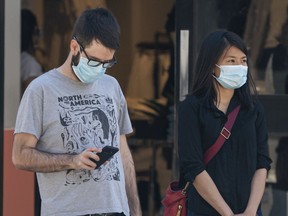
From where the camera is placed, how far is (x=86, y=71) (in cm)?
375

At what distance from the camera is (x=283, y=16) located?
587 centimetres

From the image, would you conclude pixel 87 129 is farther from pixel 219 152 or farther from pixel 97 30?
pixel 219 152

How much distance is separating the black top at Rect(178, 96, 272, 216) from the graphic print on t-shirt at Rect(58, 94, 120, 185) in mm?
406

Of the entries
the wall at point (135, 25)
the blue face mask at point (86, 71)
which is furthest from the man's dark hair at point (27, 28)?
the blue face mask at point (86, 71)

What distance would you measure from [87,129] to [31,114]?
26 centimetres

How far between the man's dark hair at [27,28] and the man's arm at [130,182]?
104 inches

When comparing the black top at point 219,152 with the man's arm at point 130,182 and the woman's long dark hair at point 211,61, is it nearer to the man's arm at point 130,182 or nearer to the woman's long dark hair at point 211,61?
the woman's long dark hair at point 211,61

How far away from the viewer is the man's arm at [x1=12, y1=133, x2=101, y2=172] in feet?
Result: 11.8

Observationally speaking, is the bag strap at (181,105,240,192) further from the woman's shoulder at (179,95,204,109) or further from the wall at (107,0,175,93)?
the wall at (107,0,175,93)

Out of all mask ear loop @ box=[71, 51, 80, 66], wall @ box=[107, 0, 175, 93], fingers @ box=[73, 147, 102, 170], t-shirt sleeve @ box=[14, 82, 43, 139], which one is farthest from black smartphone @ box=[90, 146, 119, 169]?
wall @ box=[107, 0, 175, 93]

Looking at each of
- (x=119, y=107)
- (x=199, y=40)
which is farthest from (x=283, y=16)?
(x=119, y=107)

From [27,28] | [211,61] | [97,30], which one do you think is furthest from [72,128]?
[27,28]

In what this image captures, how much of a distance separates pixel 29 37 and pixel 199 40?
1585 mm

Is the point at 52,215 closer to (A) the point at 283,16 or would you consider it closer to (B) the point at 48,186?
(B) the point at 48,186
